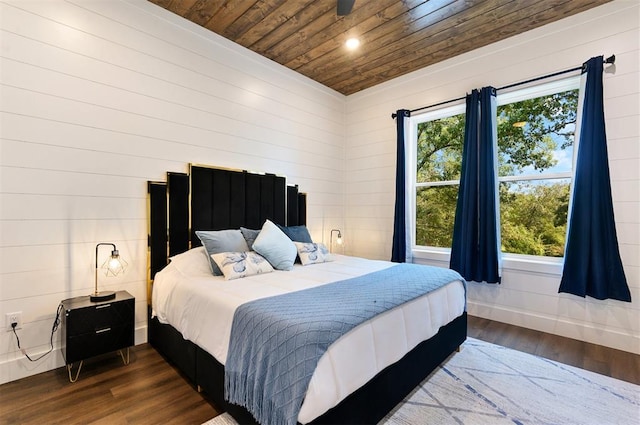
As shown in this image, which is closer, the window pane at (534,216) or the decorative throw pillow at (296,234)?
the window pane at (534,216)

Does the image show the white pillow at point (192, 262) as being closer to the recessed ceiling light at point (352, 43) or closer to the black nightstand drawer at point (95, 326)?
the black nightstand drawer at point (95, 326)

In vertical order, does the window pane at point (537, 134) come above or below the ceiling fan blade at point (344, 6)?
below

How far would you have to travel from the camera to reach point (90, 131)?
7.98 feet

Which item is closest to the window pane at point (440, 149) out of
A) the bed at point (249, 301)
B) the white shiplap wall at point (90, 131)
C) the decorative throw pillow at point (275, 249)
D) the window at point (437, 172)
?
the window at point (437, 172)

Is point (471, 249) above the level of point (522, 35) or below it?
below

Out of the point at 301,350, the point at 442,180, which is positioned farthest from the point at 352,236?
the point at 301,350

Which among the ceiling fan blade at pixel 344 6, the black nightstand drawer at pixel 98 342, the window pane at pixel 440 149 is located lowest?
the black nightstand drawer at pixel 98 342

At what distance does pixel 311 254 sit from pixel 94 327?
73.9 inches

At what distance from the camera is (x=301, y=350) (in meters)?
1.34

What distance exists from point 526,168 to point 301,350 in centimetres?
327

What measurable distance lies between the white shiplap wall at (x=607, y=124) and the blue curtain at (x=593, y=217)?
0.36 ft

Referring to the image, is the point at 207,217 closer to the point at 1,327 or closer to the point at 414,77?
the point at 1,327

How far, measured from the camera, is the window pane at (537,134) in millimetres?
3080

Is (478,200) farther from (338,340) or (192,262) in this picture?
(192,262)
